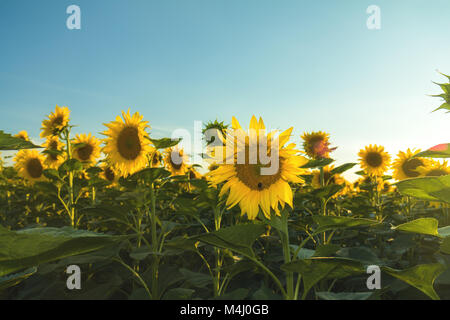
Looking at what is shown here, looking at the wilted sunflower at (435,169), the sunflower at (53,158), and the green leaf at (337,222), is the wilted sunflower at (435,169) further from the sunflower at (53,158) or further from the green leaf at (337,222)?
the sunflower at (53,158)

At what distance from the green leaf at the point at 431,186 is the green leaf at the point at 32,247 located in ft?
3.86

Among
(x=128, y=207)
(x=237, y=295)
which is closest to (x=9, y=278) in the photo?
(x=237, y=295)

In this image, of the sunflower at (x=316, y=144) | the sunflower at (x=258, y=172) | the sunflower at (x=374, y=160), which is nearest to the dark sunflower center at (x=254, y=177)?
the sunflower at (x=258, y=172)

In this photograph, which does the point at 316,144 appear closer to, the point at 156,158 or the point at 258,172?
the point at 156,158

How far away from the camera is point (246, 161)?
1.79m

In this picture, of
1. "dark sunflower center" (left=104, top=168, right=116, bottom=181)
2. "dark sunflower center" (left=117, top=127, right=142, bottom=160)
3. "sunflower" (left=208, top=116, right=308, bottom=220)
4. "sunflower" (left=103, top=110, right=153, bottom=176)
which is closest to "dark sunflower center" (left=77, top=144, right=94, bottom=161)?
"dark sunflower center" (left=104, top=168, right=116, bottom=181)

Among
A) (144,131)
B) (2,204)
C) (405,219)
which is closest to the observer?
(144,131)

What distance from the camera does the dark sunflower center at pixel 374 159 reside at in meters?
6.03

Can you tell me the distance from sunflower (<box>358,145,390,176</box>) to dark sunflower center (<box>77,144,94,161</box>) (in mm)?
5074

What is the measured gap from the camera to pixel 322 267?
1.26 metres

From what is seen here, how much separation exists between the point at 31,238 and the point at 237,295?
1.06 m

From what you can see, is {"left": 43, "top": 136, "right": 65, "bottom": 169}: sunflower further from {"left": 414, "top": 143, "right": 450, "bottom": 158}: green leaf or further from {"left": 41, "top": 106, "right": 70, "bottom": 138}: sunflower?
{"left": 414, "top": 143, "right": 450, "bottom": 158}: green leaf
